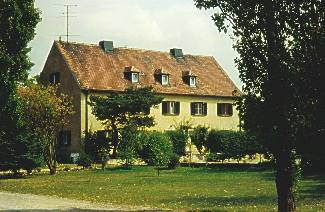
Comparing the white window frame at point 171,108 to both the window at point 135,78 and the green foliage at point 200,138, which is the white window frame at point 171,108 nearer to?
the green foliage at point 200,138

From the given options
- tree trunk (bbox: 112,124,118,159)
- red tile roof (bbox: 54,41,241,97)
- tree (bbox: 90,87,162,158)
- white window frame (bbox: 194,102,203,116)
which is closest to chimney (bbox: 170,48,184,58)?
red tile roof (bbox: 54,41,241,97)

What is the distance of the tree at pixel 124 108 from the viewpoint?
48125mm

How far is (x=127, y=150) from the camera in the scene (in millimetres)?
43906

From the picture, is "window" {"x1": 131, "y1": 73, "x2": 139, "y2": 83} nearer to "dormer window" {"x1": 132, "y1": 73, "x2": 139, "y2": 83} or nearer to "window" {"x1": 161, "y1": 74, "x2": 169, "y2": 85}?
"dormer window" {"x1": 132, "y1": 73, "x2": 139, "y2": 83}

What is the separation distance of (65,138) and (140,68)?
11.5 m

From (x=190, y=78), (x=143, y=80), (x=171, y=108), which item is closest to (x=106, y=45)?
(x=143, y=80)

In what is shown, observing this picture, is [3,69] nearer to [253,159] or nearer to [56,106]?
[56,106]

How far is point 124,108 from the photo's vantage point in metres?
48.3

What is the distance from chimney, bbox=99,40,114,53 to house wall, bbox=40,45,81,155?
18.1ft

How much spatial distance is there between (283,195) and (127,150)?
29.1 meters

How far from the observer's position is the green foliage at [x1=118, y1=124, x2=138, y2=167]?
43781 millimetres

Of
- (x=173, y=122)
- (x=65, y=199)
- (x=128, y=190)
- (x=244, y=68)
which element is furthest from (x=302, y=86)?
(x=173, y=122)

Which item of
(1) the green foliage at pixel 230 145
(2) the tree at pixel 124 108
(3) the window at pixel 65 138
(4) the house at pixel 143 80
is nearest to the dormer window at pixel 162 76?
(4) the house at pixel 143 80

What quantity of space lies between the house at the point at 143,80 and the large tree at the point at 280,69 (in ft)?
127
